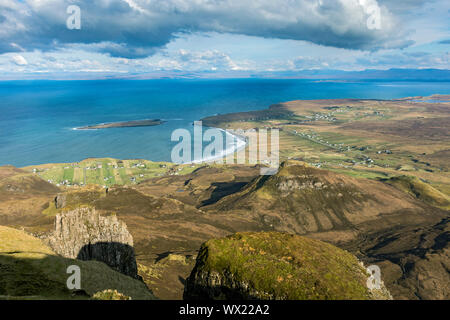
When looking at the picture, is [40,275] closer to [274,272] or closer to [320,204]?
[274,272]

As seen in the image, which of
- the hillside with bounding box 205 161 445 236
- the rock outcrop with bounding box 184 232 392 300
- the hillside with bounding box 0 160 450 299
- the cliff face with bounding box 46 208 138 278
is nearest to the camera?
the rock outcrop with bounding box 184 232 392 300

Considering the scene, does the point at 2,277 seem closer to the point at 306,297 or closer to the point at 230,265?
the point at 230,265

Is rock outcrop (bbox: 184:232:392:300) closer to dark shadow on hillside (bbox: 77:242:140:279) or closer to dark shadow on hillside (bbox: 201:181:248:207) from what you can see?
dark shadow on hillside (bbox: 77:242:140:279)

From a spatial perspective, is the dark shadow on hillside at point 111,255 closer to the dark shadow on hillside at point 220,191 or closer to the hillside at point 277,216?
the hillside at point 277,216

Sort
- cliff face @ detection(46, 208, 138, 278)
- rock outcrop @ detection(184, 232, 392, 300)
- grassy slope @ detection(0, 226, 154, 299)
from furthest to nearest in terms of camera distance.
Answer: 1. cliff face @ detection(46, 208, 138, 278)
2. rock outcrop @ detection(184, 232, 392, 300)
3. grassy slope @ detection(0, 226, 154, 299)

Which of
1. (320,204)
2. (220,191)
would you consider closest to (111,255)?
(320,204)

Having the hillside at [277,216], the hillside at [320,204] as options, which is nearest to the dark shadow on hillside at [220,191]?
the hillside at [277,216]

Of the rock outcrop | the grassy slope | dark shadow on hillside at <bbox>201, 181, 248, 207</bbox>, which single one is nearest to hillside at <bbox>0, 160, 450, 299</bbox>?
dark shadow on hillside at <bbox>201, 181, 248, 207</bbox>

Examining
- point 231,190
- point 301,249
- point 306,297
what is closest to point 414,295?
point 301,249
